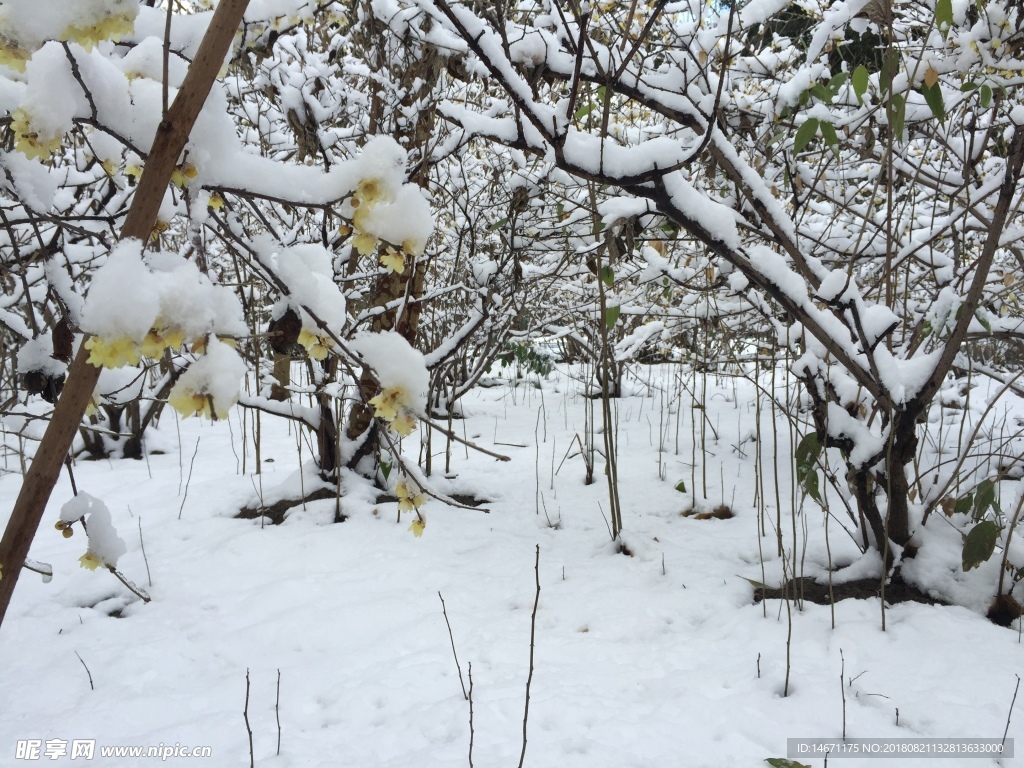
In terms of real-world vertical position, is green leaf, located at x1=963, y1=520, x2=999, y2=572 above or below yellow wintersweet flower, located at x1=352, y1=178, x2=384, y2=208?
below

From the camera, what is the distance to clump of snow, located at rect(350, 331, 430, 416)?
2.29ft

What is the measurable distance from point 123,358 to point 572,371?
265 inches

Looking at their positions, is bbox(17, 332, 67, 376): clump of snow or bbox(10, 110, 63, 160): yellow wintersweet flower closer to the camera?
bbox(10, 110, 63, 160): yellow wintersweet flower

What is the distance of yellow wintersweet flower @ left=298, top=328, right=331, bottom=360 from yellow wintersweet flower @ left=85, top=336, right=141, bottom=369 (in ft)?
0.77

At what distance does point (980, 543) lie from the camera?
1.57 metres

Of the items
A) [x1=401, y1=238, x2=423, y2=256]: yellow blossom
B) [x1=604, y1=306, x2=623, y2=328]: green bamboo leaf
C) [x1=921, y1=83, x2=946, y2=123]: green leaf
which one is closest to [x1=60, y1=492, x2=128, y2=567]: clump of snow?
[x1=401, y1=238, x2=423, y2=256]: yellow blossom

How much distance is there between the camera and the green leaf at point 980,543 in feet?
5.07

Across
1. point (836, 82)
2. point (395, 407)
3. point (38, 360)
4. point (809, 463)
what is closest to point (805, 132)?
point (836, 82)

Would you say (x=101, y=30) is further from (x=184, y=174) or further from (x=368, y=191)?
(x=368, y=191)

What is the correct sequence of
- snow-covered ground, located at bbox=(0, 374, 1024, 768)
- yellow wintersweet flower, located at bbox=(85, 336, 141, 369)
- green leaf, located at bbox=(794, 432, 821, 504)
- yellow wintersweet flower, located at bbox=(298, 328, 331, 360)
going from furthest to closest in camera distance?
1. green leaf, located at bbox=(794, 432, 821, 504)
2. snow-covered ground, located at bbox=(0, 374, 1024, 768)
3. yellow wintersweet flower, located at bbox=(298, 328, 331, 360)
4. yellow wintersweet flower, located at bbox=(85, 336, 141, 369)

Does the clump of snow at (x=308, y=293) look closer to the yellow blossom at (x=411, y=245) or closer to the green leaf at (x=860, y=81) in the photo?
the yellow blossom at (x=411, y=245)

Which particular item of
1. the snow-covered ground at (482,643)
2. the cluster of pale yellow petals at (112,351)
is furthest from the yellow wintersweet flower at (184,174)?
the snow-covered ground at (482,643)

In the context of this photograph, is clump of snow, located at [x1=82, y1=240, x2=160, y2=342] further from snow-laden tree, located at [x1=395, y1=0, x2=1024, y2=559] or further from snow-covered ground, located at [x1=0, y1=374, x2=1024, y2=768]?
snow-laden tree, located at [x1=395, y1=0, x2=1024, y2=559]

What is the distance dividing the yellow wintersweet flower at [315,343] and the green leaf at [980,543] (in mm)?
1662
